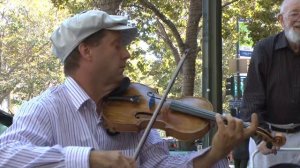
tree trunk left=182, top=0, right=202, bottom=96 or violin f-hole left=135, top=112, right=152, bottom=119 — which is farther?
tree trunk left=182, top=0, right=202, bottom=96

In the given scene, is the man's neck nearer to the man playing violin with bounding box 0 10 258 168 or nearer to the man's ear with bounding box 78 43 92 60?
the man playing violin with bounding box 0 10 258 168

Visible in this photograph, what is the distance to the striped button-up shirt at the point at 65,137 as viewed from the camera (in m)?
1.94

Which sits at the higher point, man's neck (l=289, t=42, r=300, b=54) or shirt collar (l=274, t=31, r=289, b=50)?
shirt collar (l=274, t=31, r=289, b=50)

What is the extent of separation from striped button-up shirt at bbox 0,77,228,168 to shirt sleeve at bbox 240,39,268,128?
4.10ft

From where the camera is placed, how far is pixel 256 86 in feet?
11.9

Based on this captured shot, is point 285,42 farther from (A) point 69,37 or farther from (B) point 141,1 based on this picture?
(B) point 141,1

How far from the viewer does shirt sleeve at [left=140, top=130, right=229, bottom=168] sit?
2.35m

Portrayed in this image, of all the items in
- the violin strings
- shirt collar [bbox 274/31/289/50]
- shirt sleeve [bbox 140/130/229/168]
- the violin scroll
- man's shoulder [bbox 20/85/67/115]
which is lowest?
shirt sleeve [bbox 140/130/229/168]

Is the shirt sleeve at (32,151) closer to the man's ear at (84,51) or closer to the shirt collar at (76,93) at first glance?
the shirt collar at (76,93)

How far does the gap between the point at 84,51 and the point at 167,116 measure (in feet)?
1.59

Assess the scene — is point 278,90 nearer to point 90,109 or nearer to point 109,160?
point 90,109

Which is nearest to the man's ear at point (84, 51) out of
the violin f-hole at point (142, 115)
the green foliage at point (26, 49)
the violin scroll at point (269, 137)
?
the violin f-hole at point (142, 115)

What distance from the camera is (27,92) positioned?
2791cm

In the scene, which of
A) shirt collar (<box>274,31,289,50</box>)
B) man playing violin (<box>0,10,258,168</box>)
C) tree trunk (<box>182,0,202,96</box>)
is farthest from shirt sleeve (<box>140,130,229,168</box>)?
tree trunk (<box>182,0,202,96</box>)
